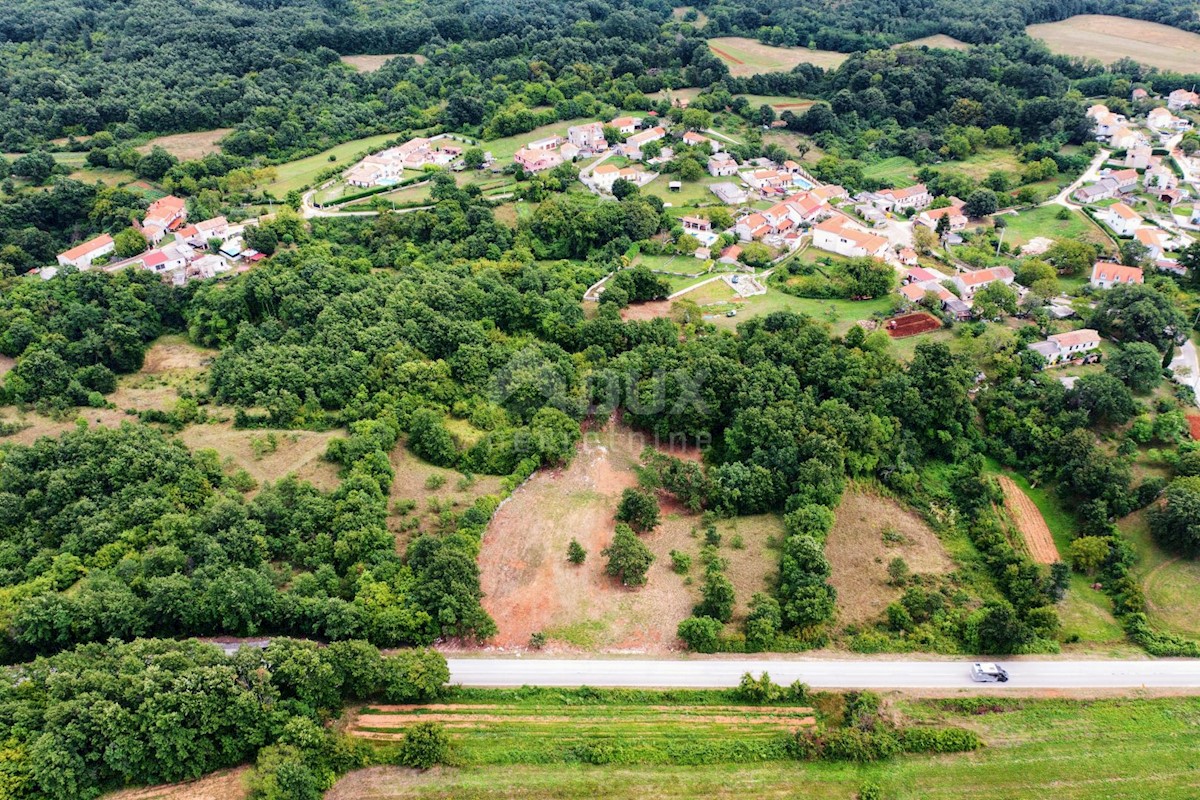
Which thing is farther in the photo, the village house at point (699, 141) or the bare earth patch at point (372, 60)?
the bare earth patch at point (372, 60)

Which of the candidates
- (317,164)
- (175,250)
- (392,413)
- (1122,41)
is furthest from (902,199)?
(175,250)

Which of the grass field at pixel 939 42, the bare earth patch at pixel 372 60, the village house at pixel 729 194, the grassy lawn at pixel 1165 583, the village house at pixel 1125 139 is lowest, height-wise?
the grassy lawn at pixel 1165 583

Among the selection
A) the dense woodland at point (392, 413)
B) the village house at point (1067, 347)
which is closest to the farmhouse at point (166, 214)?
the dense woodland at point (392, 413)

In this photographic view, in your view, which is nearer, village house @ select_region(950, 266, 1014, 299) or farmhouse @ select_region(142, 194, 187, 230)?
village house @ select_region(950, 266, 1014, 299)

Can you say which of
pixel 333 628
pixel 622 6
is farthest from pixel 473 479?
pixel 622 6

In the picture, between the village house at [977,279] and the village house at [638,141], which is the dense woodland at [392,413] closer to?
the village house at [977,279]

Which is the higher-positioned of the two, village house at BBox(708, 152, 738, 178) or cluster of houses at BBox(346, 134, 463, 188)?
cluster of houses at BBox(346, 134, 463, 188)

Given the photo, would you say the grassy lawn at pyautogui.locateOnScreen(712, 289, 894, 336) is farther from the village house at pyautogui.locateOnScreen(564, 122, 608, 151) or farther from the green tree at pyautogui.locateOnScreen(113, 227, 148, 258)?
the green tree at pyautogui.locateOnScreen(113, 227, 148, 258)

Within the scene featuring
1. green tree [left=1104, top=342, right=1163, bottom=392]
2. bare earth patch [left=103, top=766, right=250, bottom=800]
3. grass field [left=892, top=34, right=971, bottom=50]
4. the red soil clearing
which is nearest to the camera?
bare earth patch [left=103, top=766, right=250, bottom=800]

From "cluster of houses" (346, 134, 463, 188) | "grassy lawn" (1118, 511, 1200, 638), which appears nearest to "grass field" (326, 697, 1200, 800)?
"grassy lawn" (1118, 511, 1200, 638)

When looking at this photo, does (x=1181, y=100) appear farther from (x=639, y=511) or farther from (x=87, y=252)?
(x=87, y=252)
